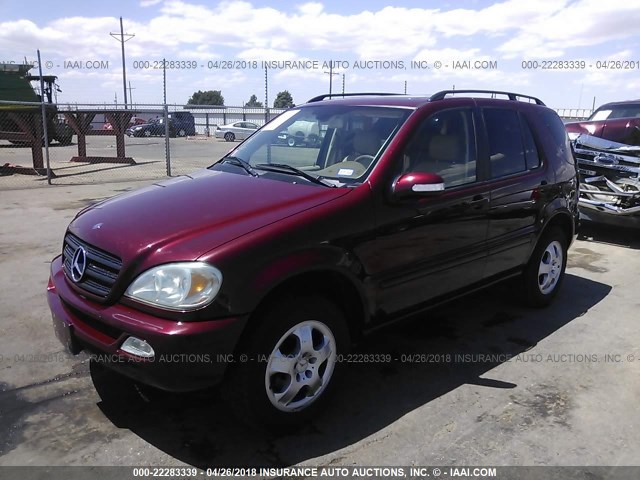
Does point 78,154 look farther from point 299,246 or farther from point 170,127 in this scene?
point 170,127

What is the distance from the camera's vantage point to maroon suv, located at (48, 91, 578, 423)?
8.50ft

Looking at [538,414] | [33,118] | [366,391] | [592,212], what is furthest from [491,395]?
[33,118]

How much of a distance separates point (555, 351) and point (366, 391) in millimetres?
1665

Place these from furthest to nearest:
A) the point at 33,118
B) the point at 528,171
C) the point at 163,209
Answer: the point at 33,118 < the point at 528,171 < the point at 163,209

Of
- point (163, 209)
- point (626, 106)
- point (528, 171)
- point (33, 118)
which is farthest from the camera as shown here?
point (33, 118)

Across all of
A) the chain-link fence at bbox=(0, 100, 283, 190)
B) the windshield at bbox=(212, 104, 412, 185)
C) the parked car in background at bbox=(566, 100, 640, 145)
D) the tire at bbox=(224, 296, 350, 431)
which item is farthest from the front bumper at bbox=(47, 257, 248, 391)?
the chain-link fence at bbox=(0, 100, 283, 190)

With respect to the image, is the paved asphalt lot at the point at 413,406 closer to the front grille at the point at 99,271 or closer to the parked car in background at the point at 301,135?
the front grille at the point at 99,271

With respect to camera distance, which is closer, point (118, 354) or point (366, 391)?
point (118, 354)

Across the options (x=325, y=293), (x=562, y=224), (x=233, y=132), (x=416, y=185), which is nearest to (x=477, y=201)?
(x=416, y=185)

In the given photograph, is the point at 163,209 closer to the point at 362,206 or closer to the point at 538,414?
the point at 362,206

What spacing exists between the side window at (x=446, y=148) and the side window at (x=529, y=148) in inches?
32.2

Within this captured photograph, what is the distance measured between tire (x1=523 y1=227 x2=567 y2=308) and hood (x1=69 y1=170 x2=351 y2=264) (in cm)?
248

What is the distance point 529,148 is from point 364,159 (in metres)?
1.89

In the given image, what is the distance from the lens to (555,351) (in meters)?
4.19
